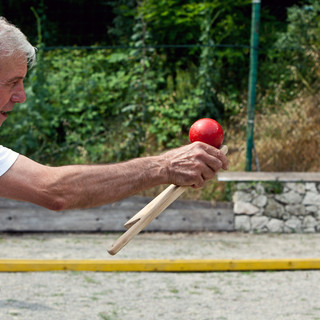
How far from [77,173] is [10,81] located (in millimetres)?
442

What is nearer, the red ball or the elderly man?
the elderly man

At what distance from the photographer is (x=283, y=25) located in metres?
10.1

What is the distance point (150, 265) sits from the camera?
5883mm

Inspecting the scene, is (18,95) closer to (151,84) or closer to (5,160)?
(5,160)

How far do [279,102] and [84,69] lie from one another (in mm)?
2612

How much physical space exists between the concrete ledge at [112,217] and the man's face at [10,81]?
15.9 ft

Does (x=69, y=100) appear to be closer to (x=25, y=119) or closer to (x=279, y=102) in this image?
(x=25, y=119)

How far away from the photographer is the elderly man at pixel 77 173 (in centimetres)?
255

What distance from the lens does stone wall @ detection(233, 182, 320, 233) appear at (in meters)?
7.62

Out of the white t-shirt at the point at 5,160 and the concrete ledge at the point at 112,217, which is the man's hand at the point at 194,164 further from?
the concrete ledge at the point at 112,217

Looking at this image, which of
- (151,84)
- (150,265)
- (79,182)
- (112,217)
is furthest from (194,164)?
(151,84)

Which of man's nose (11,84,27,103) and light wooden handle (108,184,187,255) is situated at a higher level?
man's nose (11,84,27,103)

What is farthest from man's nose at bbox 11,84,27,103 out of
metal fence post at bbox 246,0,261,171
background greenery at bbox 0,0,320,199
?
metal fence post at bbox 246,0,261,171

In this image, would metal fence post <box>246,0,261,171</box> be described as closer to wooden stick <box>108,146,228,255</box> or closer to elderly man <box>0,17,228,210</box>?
elderly man <box>0,17,228,210</box>
